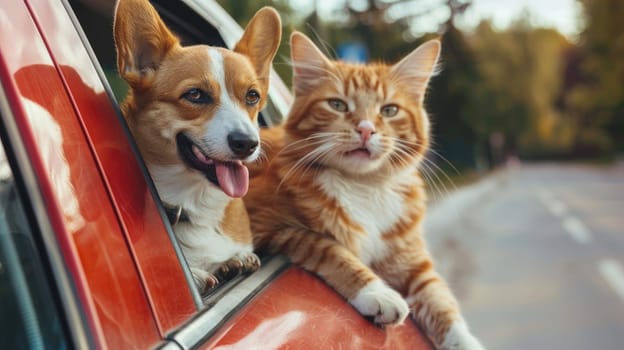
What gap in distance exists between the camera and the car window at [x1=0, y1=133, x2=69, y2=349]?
0.94m

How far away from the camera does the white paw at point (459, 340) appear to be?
186 centimetres

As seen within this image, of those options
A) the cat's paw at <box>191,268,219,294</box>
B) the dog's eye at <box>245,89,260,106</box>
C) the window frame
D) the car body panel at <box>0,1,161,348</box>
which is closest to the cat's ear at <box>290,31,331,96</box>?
the dog's eye at <box>245,89,260,106</box>

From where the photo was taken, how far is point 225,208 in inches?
58.5

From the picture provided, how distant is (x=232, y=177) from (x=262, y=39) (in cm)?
31

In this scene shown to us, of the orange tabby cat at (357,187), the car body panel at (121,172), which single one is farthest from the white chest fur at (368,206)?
the car body panel at (121,172)

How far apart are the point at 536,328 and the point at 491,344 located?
73 centimetres

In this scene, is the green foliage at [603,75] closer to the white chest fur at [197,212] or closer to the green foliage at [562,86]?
the green foliage at [562,86]

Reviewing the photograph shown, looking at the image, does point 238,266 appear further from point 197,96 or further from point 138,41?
point 138,41

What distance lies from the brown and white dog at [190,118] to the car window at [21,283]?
1.26 ft

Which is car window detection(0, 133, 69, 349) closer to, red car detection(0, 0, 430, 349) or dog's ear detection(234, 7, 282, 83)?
red car detection(0, 0, 430, 349)

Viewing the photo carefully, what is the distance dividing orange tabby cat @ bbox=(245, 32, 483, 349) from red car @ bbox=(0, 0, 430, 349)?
0.25m

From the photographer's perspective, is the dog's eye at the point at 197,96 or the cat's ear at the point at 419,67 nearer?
the dog's eye at the point at 197,96

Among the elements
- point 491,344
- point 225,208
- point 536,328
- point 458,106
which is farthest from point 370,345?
point 536,328

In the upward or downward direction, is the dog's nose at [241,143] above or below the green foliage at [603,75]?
above
